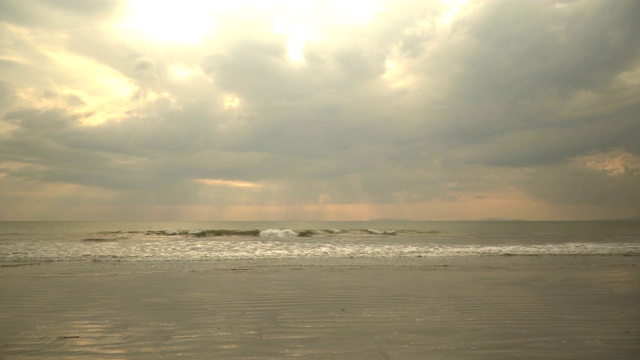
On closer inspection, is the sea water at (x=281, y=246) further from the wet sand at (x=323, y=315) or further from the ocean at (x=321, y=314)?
the wet sand at (x=323, y=315)

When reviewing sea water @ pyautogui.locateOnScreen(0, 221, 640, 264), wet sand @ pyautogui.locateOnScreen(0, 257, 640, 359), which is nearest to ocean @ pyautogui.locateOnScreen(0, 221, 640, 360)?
wet sand @ pyautogui.locateOnScreen(0, 257, 640, 359)

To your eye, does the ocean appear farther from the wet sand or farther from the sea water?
the sea water

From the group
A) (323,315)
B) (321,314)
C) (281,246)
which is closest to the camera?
(323,315)

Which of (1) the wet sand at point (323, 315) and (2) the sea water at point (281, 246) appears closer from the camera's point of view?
(1) the wet sand at point (323, 315)

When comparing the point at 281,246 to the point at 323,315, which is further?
the point at 281,246

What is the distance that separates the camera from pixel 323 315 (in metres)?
9.30

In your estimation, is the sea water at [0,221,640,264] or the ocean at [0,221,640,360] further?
the sea water at [0,221,640,264]

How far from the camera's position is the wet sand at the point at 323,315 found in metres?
6.90

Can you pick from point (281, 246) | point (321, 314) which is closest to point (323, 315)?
point (321, 314)

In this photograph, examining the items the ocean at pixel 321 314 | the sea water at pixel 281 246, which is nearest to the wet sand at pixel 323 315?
the ocean at pixel 321 314

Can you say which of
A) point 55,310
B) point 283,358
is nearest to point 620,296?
point 283,358

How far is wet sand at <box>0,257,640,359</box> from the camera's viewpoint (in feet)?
22.6

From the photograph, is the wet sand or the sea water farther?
the sea water

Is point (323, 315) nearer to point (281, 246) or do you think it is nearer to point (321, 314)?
point (321, 314)
